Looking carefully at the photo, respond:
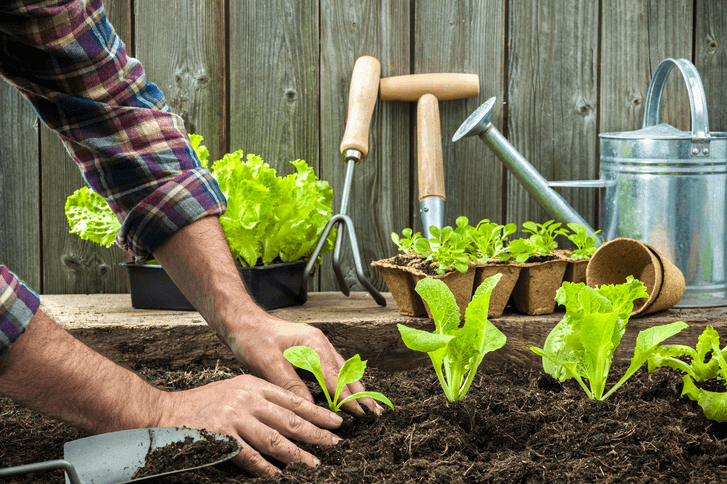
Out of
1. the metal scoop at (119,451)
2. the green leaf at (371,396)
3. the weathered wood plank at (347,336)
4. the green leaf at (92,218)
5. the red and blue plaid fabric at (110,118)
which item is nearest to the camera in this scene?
the metal scoop at (119,451)

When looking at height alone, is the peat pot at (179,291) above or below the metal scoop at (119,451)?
above

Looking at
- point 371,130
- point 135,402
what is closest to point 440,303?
point 135,402

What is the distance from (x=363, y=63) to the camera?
142 cm

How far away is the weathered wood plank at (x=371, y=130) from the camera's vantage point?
1464 mm

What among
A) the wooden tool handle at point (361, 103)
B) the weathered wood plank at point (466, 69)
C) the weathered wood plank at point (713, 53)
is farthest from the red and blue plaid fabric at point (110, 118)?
the weathered wood plank at point (713, 53)

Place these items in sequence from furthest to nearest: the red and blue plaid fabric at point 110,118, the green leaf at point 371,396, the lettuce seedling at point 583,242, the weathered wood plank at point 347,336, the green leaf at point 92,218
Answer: the green leaf at point 92,218
the lettuce seedling at point 583,242
the weathered wood plank at point 347,336
the red and blue plaid fabric at point 110,118
the green leaf at point 371,396

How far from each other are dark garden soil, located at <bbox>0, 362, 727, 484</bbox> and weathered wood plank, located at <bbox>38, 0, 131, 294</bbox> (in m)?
0.76

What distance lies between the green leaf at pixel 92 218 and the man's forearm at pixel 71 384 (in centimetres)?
69

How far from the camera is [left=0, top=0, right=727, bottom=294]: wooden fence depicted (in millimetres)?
1450

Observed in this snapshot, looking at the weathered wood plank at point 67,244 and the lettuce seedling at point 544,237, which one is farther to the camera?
the weathered wood plank at point 67,244

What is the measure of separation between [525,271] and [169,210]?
628 mm

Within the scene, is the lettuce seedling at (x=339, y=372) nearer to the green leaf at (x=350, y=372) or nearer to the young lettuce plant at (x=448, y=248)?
the green leaf at (x=350, y=372)

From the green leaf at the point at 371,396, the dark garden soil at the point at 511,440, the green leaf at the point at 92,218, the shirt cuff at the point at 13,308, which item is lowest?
the dark garden soil at the point at 511,440

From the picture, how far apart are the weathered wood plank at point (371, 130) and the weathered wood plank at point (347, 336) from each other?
1.48ft
